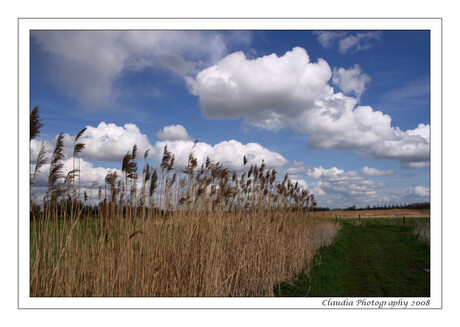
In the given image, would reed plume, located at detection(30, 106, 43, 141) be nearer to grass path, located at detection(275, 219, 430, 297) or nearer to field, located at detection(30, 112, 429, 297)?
field, located at detection(30, 112, 429, 297)

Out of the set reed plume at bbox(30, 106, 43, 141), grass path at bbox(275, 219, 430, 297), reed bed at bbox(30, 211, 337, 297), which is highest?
reed plume at bbox(30, 106, 43, 141)

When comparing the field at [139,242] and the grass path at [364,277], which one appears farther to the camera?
the grass path at [364,277]

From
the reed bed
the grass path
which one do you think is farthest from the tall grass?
the grass path

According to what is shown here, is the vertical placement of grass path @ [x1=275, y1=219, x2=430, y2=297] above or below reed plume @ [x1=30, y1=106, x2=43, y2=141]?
below

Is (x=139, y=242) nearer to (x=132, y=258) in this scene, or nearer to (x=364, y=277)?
(x=132, y=258)

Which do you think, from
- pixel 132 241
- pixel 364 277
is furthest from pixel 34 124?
pixel 364 277

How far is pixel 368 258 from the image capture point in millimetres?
10453

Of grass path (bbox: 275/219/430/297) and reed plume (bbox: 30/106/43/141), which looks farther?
grass path (bbox: 275/219/430/297)

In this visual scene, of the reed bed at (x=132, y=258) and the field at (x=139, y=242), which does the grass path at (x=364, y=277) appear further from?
the reed bed at (x=132, y=258)
